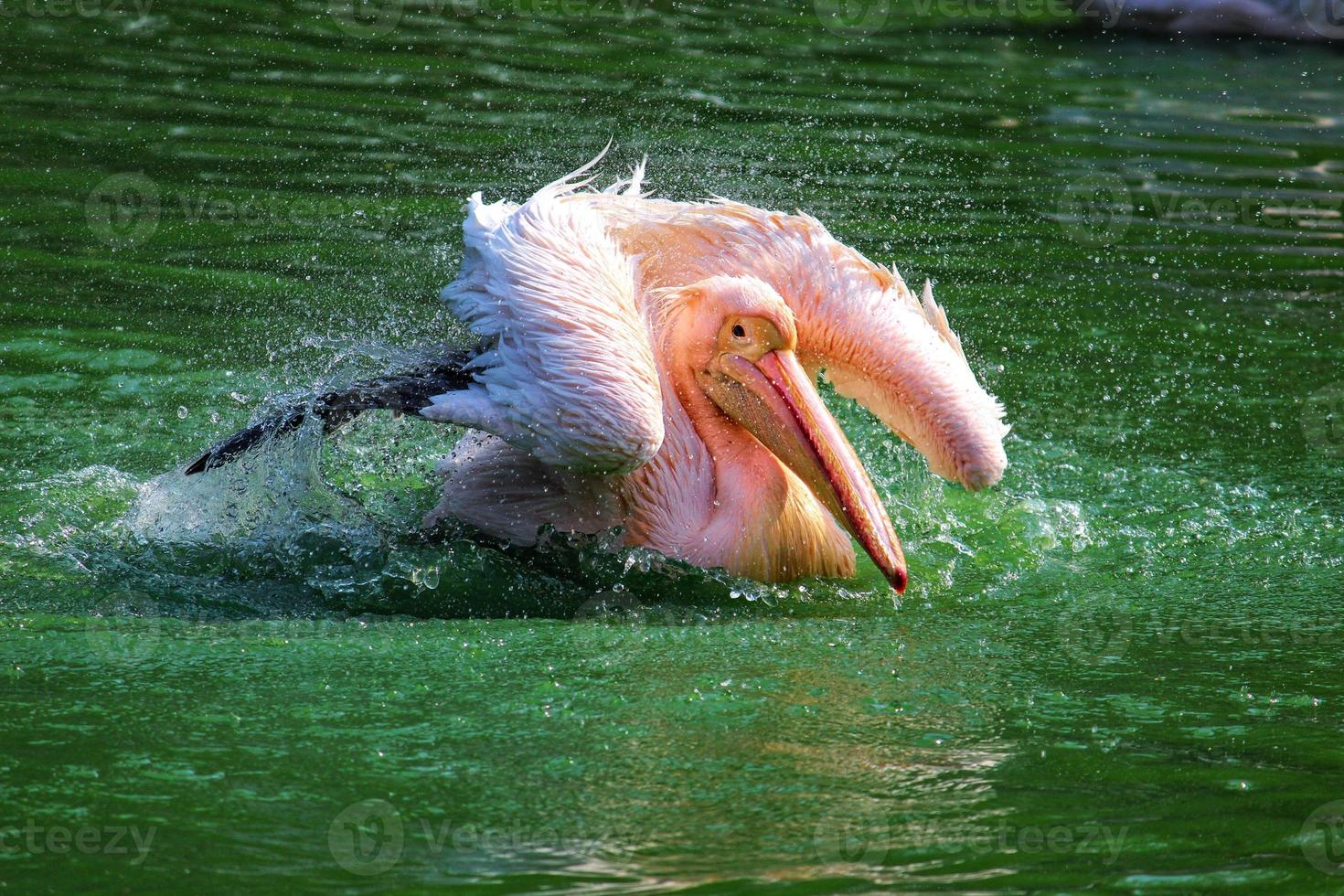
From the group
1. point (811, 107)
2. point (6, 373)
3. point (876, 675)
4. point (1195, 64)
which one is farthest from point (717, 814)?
point (1195, 64)

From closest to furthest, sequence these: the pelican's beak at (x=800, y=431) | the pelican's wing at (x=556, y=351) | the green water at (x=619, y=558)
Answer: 1. the green water at (x=619, y=558)
2. the pelican's wing at (x=556, y=351)
3. the pelican's beak at (x=800, y=431)

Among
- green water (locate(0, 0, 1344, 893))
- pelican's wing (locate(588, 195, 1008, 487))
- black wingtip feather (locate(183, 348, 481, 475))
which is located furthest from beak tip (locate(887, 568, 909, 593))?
black wingtip feather (locate(183, 348, 481, 475))

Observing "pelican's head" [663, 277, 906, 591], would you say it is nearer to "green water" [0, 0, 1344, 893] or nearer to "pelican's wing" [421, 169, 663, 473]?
"pelican's wing" [421, 169, 663, 473]

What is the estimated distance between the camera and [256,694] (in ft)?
13.4

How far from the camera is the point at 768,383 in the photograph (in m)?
5.05

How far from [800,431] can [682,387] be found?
0.51 meters

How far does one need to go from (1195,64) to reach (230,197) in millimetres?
9969

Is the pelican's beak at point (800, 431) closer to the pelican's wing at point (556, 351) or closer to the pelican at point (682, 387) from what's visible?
the pelican at point (682, 387)

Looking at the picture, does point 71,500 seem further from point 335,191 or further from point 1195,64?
point 1195,64

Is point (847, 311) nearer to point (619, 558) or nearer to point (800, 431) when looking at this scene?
point (800, 431)

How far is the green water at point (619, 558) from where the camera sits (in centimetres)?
346

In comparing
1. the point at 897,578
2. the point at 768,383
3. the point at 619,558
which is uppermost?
the point at 768,383

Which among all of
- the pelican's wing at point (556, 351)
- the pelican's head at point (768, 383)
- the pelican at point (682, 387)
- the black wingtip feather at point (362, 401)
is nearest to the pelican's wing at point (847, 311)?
the pelican at point (682, 387)

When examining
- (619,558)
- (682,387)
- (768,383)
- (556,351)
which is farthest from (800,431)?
(556,351)
